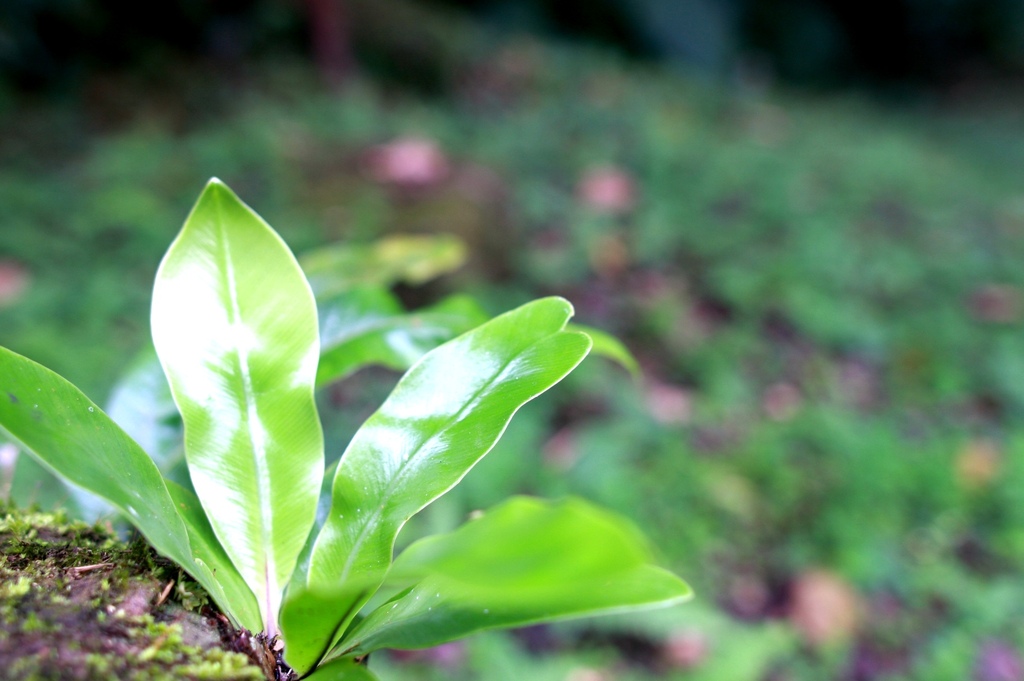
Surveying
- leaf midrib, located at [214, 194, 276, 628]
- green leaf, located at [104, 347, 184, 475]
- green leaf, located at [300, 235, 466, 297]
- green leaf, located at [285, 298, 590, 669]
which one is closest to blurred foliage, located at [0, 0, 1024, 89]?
green leaf, located at [300, 235, 466, 297]

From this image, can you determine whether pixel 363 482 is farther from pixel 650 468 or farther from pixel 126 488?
pixel 650 468

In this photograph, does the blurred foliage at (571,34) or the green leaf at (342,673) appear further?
the blurred foliage at (571,34)

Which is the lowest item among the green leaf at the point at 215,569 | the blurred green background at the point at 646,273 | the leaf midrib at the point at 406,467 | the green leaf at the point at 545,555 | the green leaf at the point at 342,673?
the blurred green background at the point at 646,273

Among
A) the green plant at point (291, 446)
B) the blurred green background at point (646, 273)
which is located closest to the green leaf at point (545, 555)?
the green plant at point (291, 446)

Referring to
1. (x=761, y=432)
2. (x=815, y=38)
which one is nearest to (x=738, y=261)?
(x=761, y=432)

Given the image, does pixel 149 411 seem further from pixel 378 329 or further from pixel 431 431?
pixel 431 431

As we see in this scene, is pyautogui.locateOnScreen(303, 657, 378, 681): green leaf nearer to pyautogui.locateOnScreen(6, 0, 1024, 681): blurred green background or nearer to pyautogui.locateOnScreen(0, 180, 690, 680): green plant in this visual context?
pyautogui.locateOnScreen(0, 180, 690, 680): green plant

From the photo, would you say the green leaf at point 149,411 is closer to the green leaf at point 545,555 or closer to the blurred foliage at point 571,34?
the green leaf at point 545,555

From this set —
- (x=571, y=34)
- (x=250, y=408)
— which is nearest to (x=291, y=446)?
(x=250, y=408)
